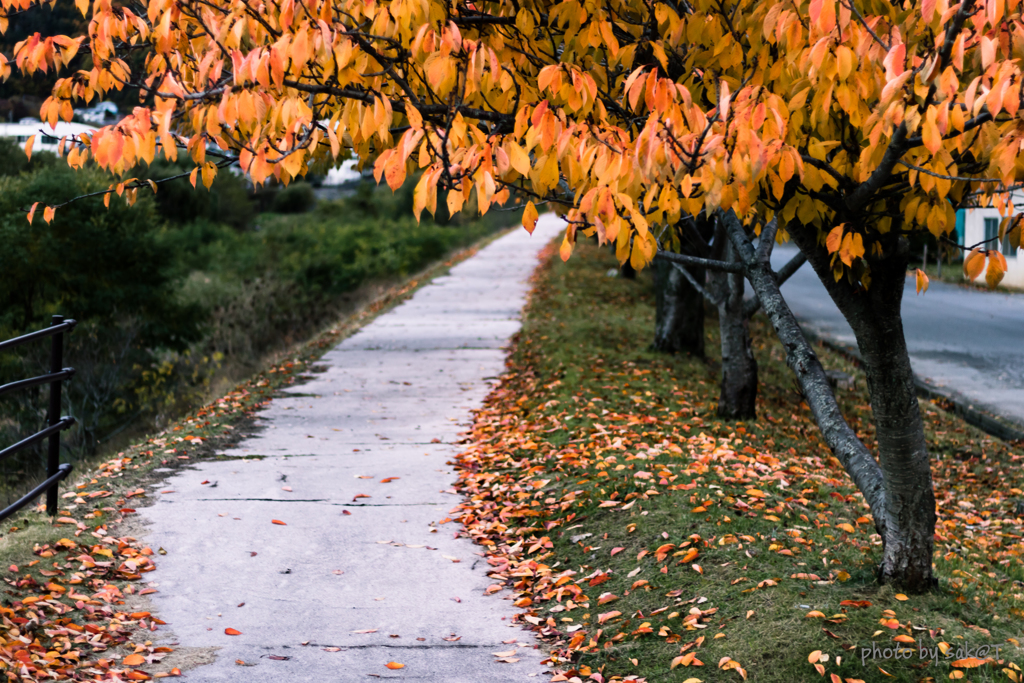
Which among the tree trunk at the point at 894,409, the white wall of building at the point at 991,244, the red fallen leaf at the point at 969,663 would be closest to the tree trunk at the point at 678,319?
the tree trunk at the point at 894,409

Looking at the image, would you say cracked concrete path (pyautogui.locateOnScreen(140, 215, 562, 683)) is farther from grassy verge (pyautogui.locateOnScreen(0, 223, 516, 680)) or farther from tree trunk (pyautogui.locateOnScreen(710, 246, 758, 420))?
tree trunk (pyautogui.locateOnScreen(710, 246, 758, 420))

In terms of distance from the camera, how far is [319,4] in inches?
114

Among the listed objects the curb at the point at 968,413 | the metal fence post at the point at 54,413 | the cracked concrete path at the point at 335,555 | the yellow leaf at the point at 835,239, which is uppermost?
the yellow leaf at the point at 835,239

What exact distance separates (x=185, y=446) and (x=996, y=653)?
19.8 ft

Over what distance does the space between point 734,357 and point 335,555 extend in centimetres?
437

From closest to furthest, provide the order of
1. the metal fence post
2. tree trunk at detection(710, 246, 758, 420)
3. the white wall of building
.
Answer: the metal fence post → tree trunk at detection(710, 246, 758, 420) → the white wall of building

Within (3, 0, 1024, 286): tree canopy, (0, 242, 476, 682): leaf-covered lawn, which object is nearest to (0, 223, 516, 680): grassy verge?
(0, 242, 476, 682): leaf-covered lawn

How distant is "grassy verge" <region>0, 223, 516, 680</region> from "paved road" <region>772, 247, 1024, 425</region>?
29.7ft

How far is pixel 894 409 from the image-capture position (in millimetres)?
3924

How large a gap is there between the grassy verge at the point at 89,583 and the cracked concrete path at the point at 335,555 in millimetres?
156

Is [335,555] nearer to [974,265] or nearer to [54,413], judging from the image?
[54,413]

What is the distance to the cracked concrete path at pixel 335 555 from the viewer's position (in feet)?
13.4

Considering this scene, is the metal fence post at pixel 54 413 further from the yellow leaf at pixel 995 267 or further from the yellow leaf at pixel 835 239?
the yellow leaf at pixel 995 267

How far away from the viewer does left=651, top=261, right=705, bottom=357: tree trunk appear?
430 inches
